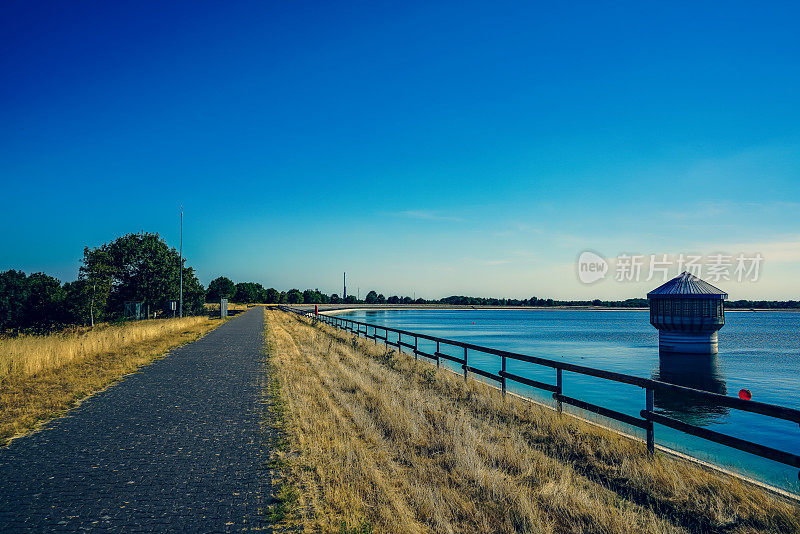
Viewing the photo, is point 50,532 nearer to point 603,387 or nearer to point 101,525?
point 101,525

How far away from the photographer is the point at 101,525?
183 inches

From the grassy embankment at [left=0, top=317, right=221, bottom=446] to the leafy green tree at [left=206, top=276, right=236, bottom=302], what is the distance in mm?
144167

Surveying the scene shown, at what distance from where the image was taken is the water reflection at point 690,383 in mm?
15266

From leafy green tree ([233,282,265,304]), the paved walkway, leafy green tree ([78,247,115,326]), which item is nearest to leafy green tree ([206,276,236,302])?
leafy green tree ([233,282,265,304])

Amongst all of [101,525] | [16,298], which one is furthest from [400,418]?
[16,298]

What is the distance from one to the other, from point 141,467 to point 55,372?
1045 cm

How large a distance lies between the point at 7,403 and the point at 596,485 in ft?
37.2

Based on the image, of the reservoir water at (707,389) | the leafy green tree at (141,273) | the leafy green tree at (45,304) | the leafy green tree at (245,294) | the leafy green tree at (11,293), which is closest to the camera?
the reservoir water at (707,389)

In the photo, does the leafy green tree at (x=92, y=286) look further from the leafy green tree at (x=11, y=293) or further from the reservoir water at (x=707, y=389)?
the leafy green tree at (x=11, y=293)

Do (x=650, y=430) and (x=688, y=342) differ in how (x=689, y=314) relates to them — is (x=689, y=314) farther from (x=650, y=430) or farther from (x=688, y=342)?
(x=650, y=430)

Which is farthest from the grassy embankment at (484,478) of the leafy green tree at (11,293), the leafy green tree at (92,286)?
the leafy green tree at (11,293)

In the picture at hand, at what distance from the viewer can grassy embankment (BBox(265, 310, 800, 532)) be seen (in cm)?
499

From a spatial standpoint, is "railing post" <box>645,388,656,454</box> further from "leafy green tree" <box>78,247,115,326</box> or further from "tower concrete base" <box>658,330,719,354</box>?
"leafy green tree" <box>78,247,115,326</box>

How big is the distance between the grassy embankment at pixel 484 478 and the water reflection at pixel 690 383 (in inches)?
58.3
